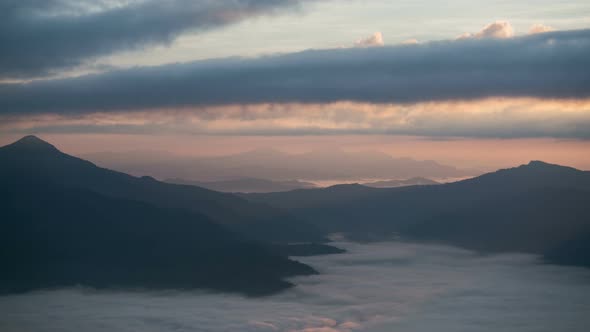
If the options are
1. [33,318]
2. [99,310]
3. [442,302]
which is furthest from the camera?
[442,302]

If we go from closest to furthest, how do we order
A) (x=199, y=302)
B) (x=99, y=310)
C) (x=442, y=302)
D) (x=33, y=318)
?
(x=33, y=318) < (x=99, y=310) < (x=199, y=302) < (x=442, y=302)

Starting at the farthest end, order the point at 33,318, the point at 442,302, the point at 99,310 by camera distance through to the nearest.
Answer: the point at 442,302 < the point at 99,310 < the point at 33,318

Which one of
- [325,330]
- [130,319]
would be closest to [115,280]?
[130,319]

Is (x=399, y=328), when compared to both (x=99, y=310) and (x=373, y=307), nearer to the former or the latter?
(x=373, y=307)

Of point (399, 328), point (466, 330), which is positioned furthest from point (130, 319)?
point (466, 330)

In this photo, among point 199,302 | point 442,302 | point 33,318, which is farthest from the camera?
point 442,302

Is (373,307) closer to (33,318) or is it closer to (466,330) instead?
(466,330)

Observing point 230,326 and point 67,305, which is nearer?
point 230,326

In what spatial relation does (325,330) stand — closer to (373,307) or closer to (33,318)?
(373,307)

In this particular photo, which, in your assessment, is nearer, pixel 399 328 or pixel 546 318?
pixel 399 328
